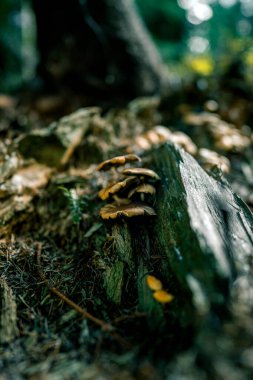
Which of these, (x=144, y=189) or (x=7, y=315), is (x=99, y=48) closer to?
(x=144, y=189)

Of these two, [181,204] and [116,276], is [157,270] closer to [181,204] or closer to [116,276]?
[116,276]

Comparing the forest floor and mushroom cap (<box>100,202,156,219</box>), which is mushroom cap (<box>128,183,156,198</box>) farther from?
the forest floor

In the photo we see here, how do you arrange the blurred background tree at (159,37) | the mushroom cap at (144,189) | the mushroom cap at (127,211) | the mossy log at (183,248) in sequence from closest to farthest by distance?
the mossy log at (183,248) < the mushroom cap at (127,211) < the mushroom cap at (144,189) < the blurred background tree at (159,37)

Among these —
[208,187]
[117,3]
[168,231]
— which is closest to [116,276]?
[168,231]

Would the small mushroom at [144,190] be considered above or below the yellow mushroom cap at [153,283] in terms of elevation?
above

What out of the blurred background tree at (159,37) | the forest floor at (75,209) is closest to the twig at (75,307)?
the forest floor at (75,209)

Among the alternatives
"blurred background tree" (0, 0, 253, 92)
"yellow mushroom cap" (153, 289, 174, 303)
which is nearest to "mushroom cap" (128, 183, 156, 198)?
"yellow mushroom cap" (153, 289, 174, 303)

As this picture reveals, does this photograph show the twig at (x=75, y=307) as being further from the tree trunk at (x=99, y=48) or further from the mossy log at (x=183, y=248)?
the tree trunk at (x=99, y=48)
